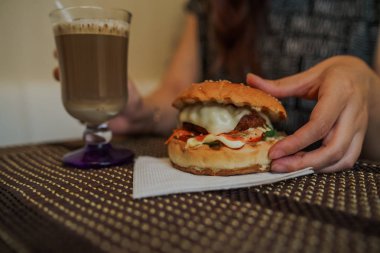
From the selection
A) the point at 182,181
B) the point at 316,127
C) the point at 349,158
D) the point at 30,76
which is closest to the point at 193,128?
the point at 182,181

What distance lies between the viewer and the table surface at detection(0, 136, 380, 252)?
54 cm

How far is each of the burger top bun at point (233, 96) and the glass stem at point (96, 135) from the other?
340mm

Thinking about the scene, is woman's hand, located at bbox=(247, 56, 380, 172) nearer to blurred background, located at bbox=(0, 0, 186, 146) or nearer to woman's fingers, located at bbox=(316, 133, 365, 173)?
woman's fingers, located at bbox=(316, 133, 365, 173)

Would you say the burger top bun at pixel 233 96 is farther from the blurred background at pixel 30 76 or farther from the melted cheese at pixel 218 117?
the blurred background at pixel 30 76

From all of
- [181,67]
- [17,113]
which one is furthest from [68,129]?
[181,67]

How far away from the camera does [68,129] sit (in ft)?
6.34

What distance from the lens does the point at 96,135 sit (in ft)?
3.79

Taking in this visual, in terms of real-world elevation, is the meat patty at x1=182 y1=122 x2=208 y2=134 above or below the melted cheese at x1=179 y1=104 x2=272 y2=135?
below

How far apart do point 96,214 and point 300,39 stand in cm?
144

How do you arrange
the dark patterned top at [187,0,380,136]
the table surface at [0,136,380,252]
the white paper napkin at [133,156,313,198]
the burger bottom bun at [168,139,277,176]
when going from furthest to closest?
the dark patterned top at [187,0,380,136] → the burger bottom bun at [168,139,277,176] → the white paper napkin at [133,156,313,198] → the table surface at [0,136,380,252]

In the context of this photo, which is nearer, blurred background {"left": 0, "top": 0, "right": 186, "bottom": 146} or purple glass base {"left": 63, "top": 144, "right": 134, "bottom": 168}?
purple glass base {"left": 63, "top": 144, "right": 134, "bottom": 168}

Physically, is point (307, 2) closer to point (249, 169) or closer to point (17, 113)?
point (249, 169)

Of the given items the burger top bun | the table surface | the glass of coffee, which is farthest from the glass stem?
the burger top bun

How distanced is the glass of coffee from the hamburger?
255 mm
